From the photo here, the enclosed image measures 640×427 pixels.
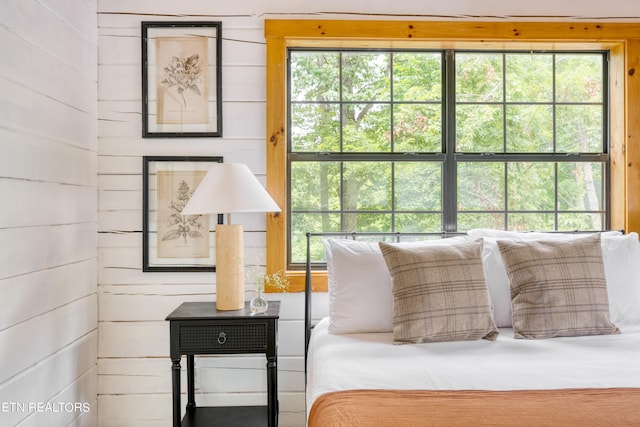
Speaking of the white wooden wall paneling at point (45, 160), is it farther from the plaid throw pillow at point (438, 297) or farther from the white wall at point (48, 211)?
the plaid throw pillow at point (438, 297)

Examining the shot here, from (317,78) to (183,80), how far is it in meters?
0.73

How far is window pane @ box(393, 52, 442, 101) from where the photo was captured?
2.64 metres

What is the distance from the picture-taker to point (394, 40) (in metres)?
2.54

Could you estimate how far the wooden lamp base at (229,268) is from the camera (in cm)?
216

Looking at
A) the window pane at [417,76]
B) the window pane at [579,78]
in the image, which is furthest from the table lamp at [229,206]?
the window pane at [579,78]

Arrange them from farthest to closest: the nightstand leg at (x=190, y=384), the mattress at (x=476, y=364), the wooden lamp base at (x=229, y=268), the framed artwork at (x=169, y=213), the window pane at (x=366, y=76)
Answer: the window pane at (x=366, y=76) < the framed artwork at (x=169, y=213) < the nightstand leg at (x=190, y=384) < the wooden lamp base at (x=229, y=268) < the mattress at (x=476, y=364)

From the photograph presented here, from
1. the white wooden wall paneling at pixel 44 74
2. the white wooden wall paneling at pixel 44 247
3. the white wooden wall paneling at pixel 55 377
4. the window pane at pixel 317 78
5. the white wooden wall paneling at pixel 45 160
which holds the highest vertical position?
the window pane at pixel 317 78

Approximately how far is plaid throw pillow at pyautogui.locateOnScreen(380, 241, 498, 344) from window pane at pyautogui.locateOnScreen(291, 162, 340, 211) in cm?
76

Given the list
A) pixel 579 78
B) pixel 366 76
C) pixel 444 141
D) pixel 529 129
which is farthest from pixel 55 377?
pixel 579 78

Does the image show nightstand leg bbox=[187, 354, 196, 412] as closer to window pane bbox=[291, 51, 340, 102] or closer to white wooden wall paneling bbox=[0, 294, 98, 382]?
white wooden wall paneling bbox=[0, 294, 98, 382]

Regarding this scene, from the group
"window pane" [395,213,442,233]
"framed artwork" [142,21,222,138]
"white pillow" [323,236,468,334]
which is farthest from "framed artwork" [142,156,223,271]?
"window pane" [395,213,442,233]

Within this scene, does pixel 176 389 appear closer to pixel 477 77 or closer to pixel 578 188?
pixel 477 77

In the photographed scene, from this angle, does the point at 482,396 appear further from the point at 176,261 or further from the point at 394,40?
the point at 394,40

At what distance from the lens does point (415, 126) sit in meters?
2.65
